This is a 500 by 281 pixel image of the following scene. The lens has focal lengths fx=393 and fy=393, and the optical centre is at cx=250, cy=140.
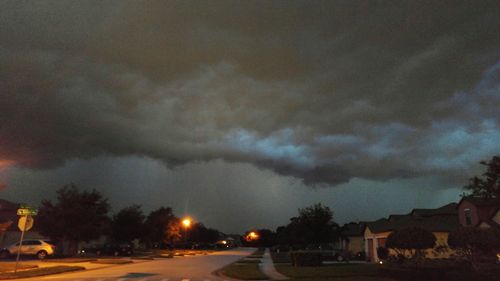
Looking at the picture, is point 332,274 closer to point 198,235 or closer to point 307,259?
point 307,259

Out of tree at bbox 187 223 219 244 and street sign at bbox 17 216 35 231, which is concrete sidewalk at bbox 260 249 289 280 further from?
tree at bbox 187 223 219 244

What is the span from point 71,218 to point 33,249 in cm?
778

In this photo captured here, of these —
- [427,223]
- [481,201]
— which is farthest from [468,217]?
[427,223]

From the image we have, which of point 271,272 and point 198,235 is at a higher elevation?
point 198,235

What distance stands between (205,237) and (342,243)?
74082 mm

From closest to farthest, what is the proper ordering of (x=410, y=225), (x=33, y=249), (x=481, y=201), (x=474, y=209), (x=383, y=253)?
(x=33, y=249) → (x=383, y=253) → (x=410, y=225) → (x=474, y=209) → (x=481, y=201)

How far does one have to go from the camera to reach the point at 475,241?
71.1 ft

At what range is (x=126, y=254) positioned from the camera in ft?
163

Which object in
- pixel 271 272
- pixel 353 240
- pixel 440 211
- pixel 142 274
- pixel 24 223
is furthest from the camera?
pixel 353 240

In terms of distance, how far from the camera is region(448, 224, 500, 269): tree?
21625mm

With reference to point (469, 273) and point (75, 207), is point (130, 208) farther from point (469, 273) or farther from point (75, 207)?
point (469, 273)

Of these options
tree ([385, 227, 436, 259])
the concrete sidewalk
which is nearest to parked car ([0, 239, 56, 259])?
the concrete sidewalk

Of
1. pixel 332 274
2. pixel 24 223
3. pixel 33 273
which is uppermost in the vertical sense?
pixel 24 223

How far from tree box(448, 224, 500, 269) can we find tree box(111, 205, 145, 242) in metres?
52.5
